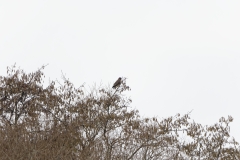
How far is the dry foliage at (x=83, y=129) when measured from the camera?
14.6 metres

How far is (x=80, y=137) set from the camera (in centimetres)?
1811

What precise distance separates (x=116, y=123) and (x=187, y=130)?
456cm

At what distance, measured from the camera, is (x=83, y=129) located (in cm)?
1978

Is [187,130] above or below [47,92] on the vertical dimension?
below

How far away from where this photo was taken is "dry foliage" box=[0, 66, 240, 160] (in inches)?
575


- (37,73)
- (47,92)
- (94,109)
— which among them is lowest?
(94,109)

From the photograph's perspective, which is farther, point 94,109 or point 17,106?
point 17,106

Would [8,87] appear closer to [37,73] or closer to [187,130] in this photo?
[37,73]

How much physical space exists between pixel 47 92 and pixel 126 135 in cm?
529

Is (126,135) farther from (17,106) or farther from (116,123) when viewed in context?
(17,106)

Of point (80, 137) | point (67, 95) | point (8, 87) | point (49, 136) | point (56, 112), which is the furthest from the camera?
point (8, 87)

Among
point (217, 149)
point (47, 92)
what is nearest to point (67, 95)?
point (47, 92)

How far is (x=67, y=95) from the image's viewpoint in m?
21.5

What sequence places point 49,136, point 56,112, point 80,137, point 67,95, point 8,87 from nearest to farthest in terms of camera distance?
point 49,136, point 80,137, point 56,112, point 67,95, point 8,87
